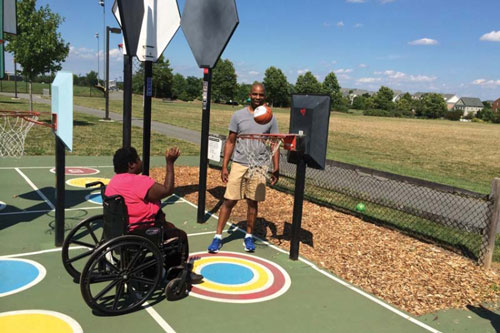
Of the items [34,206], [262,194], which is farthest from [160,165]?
[262,194]

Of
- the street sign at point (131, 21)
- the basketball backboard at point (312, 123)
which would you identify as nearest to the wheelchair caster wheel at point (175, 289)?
the basketball backboard at point (312, 123)

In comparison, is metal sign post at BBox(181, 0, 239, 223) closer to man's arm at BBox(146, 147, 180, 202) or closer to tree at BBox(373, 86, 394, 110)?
man's arm at BBox(146, 147, 180, 202)

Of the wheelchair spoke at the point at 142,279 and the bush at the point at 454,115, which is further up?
the bush at the point at 454,115

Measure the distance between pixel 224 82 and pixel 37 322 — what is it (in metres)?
84.4

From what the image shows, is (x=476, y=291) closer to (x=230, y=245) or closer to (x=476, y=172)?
(x=230, y=245)

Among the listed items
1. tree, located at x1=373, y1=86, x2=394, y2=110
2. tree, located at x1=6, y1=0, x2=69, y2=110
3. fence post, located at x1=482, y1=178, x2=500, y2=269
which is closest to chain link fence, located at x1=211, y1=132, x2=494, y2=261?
fence post, located at x1=482, y1=178, x2=500, y2=269

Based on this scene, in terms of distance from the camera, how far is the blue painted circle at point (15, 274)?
3.79 meters

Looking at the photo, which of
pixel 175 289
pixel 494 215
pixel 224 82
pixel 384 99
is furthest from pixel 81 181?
pixel 384 99

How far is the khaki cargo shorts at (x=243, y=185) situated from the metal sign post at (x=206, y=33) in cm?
116

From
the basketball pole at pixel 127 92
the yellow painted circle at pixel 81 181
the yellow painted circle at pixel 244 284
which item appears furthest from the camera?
the yellow painted circle at pixel 81 181

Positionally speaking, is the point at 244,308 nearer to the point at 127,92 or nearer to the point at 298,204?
the point at 298,204

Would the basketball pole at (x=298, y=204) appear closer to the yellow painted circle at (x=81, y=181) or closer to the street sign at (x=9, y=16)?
the street sign at (x=9, y=16)

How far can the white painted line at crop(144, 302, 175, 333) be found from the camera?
3.21 metres

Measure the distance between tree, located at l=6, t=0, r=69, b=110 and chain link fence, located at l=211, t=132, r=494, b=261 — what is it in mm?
14871
